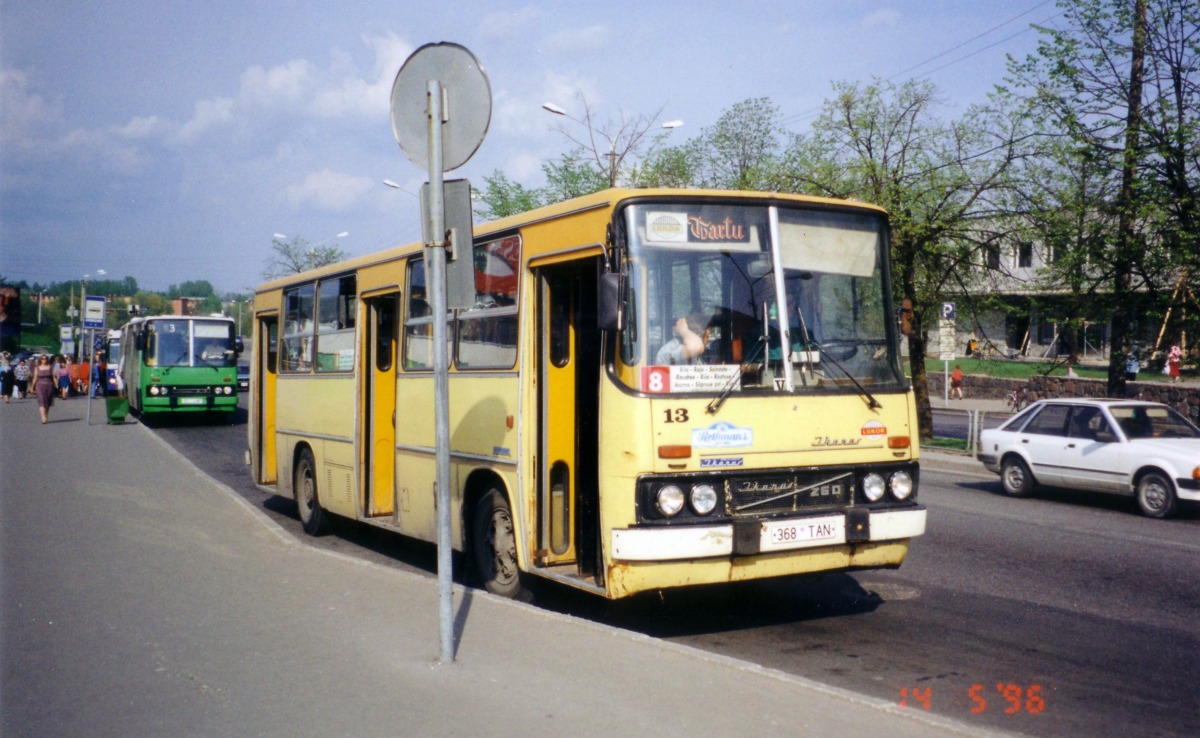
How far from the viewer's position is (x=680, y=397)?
6434 millimetres

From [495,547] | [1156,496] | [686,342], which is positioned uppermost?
[686,342]

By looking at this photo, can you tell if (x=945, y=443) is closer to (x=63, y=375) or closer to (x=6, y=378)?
(x=6, y=378)

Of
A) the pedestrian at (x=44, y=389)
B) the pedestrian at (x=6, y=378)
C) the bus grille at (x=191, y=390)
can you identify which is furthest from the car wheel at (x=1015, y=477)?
the pedestrian at (x=6, y=378)

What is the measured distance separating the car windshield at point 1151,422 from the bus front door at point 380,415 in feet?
31.3

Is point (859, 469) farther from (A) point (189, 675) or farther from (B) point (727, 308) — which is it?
(A) point (189, 675)

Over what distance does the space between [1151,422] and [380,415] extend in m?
10.1

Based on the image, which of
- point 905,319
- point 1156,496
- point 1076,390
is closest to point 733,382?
point 905,319

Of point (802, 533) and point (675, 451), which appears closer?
point (675, 451)

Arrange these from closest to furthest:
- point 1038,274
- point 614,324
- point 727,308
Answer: point 614,324
point 727,308
point 1038,274

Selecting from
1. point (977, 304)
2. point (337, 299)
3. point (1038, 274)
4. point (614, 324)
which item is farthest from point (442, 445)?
point (977, 304)

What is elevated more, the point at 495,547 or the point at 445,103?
the point at 445,103

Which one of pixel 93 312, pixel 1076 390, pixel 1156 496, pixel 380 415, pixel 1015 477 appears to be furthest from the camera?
pixel 1076 390

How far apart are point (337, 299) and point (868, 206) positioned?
5805mm

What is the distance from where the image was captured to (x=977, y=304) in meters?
22.2
